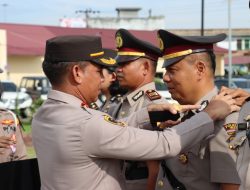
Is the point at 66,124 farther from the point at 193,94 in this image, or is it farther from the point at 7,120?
the point at 7,120

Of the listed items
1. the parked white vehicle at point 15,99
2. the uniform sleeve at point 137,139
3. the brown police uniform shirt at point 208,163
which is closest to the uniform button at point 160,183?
the brown police uniform shirt at point 208,163

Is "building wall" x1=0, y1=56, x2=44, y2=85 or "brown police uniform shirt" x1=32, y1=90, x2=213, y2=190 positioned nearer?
"brown police uniform shirt" x1=32, y1=90, x2=213, y2=190

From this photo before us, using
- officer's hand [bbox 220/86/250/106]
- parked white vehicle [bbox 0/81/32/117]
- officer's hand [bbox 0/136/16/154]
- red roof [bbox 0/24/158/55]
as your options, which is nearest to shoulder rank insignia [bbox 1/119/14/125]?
officer's hand [bbox 0/136/16/154]

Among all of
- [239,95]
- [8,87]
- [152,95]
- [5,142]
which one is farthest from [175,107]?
[8,87]

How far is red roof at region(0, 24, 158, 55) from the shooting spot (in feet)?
114

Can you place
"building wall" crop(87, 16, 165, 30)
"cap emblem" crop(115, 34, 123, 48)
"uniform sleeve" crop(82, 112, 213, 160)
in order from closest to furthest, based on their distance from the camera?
1. "uniform sleeve" crop(82, 112, 213, 160)
2. "cap emblem" crop(115, 34, 123, 48)
3. "building wall" crop(87, 16, 165, 30)

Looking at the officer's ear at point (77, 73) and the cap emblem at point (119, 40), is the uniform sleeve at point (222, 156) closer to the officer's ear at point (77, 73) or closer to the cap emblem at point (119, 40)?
the officer's ear at point (77, 73)

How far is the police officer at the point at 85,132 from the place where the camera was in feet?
7.94

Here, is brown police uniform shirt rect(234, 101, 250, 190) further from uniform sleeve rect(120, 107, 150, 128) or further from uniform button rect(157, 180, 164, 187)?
uniform sleeve rect(120, 107, 150, 128)

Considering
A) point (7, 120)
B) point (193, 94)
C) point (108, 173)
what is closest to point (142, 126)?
point (193, 94)

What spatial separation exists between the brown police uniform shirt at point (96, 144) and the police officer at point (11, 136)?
1660mm

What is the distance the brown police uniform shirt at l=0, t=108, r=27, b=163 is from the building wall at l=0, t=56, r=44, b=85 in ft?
101

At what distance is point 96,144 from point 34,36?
36.8 metres

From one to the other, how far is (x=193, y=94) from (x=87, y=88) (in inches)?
20.7
